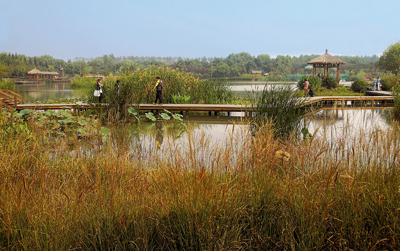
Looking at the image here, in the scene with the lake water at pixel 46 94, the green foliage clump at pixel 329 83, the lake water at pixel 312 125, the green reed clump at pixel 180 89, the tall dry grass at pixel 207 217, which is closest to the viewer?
the tall dry grass at pixel 207 217

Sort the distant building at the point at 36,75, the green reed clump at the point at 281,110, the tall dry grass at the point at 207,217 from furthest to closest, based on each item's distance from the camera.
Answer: the distant building at the point at 36,75 < the green reed clump at the point at 281,110 < the tall dry grass at the point at 207,217

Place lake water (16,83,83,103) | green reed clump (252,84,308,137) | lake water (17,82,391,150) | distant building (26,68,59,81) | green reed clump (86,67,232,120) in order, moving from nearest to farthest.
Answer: lake water (17,82,391,150) < green reed clump (252,84,308,137) < green reed clump (86,67,232,120) < lake water (16,83,83,103) < distant building (26,68,59,81)

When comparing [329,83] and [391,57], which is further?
[391,57]

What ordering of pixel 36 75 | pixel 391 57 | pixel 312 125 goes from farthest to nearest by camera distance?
pixel 36 75
pixel 391 57
pixel 312 125

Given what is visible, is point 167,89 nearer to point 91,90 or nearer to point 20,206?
point 91,90

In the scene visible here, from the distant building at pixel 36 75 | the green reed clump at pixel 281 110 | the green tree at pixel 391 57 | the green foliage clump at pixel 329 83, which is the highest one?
the green tree at pixel 391 57

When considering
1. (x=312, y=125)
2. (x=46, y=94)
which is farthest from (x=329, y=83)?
(x=46, y=94)

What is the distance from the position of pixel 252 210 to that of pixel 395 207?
3.11ft

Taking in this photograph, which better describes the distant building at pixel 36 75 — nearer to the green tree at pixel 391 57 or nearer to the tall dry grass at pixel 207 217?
the green tree at pixel 391 57

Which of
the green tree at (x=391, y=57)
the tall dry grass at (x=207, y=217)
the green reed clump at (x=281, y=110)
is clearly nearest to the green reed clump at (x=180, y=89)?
the green reed clump at (x=281, y=110)

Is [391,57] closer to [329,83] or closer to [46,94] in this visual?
[329,83]

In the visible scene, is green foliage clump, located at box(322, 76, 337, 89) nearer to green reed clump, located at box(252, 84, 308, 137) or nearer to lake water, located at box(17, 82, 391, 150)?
lake water, located at box(17, 82, 391, 150)

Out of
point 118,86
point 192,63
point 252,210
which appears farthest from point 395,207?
point 192,63

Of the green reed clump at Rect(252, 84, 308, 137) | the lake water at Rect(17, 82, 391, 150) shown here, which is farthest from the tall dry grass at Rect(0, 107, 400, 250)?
the green reed clump at Rect(252, 84, 308, 137)
